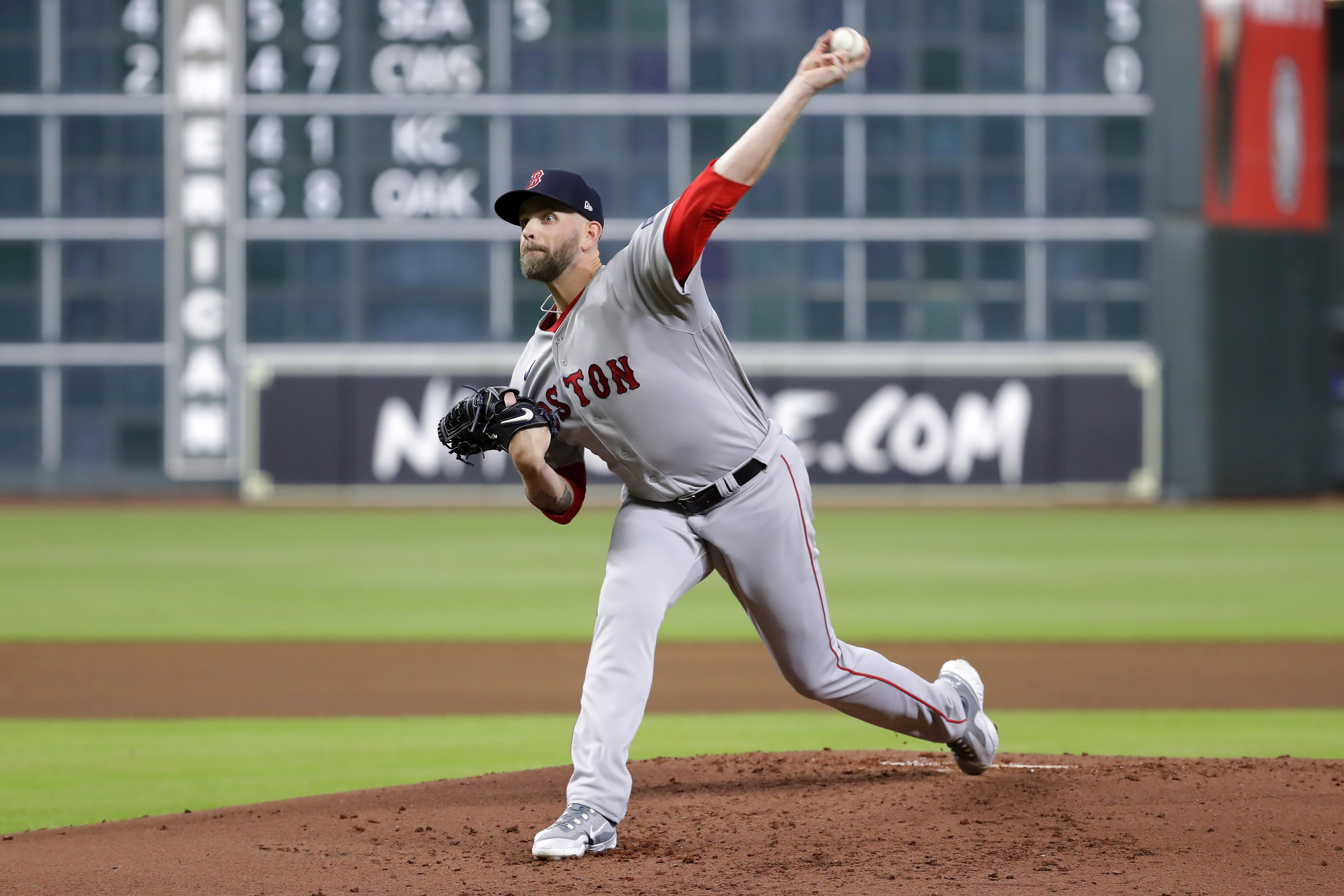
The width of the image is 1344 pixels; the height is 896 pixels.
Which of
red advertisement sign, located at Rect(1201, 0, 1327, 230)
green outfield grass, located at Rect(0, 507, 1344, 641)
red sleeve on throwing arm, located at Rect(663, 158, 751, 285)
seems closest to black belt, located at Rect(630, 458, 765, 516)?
red sleeve on throwing arm, located at Rect(663, 158, 751, 285)

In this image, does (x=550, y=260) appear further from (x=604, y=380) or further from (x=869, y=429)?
(x=869, y=429)

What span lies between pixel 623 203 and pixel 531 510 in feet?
12.9

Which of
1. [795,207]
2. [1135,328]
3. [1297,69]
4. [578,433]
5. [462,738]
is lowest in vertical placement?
[462,738]

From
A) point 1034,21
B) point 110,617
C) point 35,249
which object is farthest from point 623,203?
point 110,617

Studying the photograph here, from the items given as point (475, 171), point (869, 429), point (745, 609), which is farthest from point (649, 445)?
point (869, 429)

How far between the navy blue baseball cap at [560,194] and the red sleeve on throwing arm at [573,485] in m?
0.63

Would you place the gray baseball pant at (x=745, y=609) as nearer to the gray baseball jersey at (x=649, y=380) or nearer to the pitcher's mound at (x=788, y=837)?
the gray baseball jersey at (x=649, y=380)

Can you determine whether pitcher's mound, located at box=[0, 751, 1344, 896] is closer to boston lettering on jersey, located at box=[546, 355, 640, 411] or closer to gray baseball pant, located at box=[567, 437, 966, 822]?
gray baseball pant, located at box=[567, 437, 966, 822]

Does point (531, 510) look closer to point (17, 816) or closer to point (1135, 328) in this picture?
point (1135, 328)

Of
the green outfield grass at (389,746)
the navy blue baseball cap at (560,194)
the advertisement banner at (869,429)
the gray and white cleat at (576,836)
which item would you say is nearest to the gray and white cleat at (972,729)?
the green outfield grass at (389,746)

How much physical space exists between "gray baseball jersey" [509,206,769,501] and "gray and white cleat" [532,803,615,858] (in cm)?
77

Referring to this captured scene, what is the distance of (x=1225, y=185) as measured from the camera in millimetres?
19453

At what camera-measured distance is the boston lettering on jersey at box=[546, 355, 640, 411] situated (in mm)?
3760

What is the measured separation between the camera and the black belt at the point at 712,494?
12.6 ft
